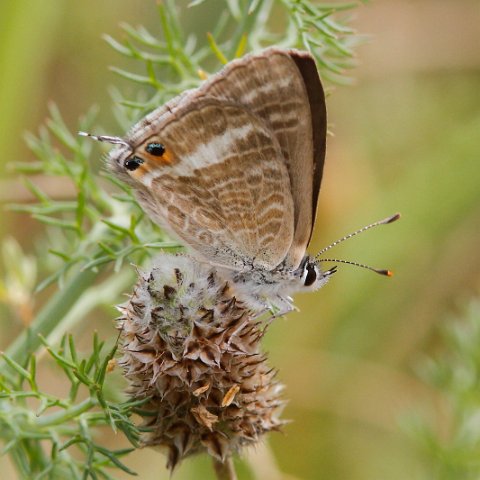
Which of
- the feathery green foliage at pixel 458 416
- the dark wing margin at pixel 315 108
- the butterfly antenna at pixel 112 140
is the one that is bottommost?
the feathery green foliage at pixel 458 416

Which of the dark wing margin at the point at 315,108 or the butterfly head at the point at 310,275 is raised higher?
the dark wing margin at the point at 315,108

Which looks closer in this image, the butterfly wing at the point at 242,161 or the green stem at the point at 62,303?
the butterfly wing at the point at 242,161

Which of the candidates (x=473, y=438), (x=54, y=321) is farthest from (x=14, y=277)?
(x=473, y=438)

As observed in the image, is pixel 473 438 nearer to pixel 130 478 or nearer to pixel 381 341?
pixel 381 341

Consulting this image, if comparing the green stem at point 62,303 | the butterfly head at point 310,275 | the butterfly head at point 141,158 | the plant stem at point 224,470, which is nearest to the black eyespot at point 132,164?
the butterfly head at point 141,158

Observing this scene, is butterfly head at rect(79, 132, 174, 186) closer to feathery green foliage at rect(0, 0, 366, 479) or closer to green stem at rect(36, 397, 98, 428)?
feathery green foliage at rect(0, 0, 366, 479)

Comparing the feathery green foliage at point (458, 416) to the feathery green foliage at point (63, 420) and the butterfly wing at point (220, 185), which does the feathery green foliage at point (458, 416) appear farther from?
the feathery green foliage at point (63, 420)

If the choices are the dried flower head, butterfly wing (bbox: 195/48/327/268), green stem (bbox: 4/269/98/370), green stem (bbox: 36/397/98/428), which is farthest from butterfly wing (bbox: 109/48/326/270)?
green stem (bbox: 36/397/98/428)
